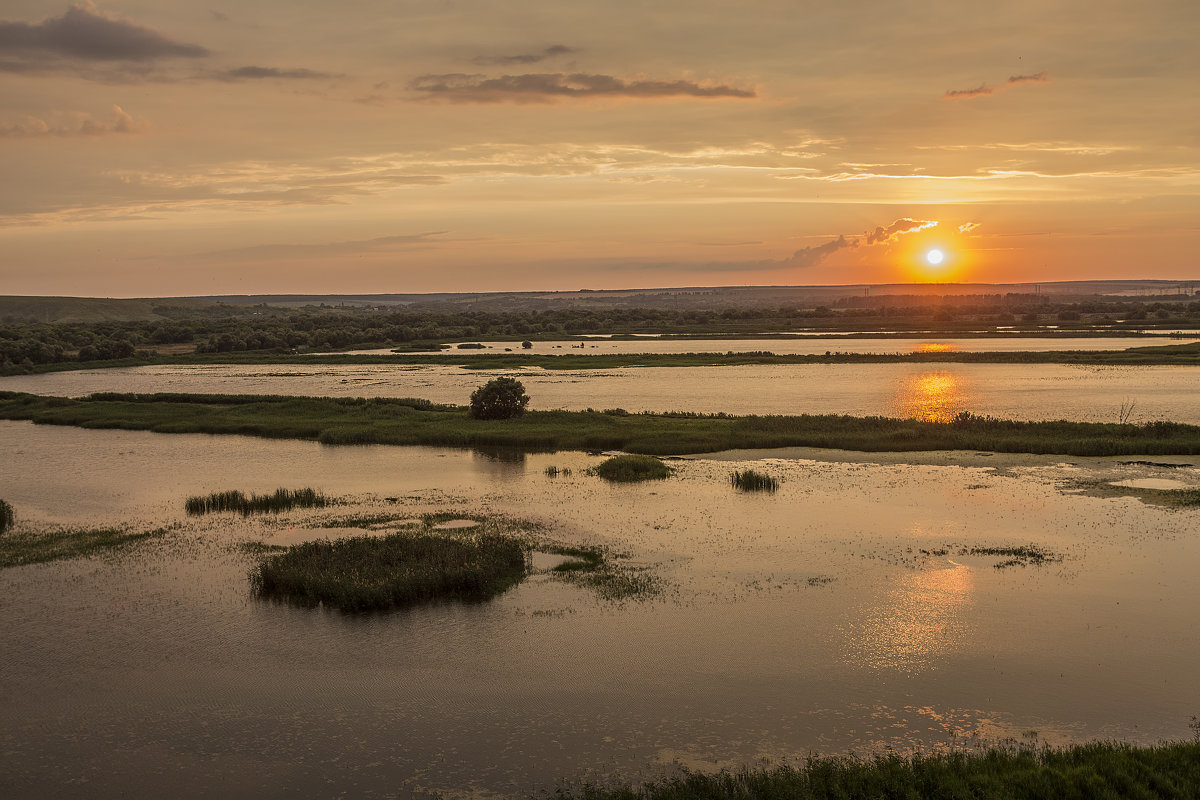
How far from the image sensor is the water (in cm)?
4922

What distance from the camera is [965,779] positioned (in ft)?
38.7

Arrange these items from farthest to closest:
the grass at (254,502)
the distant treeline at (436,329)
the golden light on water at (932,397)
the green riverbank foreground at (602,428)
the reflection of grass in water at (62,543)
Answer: the distant treeline at (436,329) < the golden light on water at (932,397) < the green riverbank foreground at (602,428) < the grass at (254,502) < the reflection of grass in water at (62,543)

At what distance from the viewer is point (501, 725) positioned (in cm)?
1408

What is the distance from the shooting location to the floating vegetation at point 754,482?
99.2ft

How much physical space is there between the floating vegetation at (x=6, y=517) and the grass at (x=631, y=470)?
17.5m

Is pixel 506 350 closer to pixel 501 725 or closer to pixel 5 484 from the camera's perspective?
pixel 5 484

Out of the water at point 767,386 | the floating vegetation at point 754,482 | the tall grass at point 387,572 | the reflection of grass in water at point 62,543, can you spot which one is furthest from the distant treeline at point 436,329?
the tall grass at point 387,572

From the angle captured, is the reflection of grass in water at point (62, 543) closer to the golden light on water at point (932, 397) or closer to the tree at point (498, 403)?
the tree at point (498, 403)

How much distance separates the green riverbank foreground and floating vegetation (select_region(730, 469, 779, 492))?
21.3 ft

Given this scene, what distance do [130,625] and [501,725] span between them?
862 cm

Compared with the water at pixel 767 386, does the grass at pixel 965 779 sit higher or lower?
lower

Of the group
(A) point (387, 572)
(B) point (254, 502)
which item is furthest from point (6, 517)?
(A) point (387, 572)

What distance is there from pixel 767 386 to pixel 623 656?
47.6 m

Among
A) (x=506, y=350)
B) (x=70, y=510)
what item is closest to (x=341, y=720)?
(x=70, y=510)
